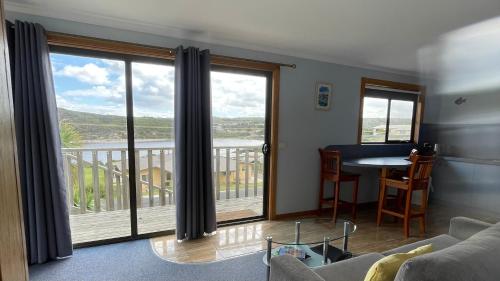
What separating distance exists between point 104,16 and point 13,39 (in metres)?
0.68

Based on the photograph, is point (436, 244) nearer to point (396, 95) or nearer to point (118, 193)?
Answer: point (396, 95)

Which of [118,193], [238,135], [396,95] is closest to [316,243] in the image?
[238,135]

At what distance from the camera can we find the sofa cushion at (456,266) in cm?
84

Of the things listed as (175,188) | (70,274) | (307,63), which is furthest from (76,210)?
(307,63)

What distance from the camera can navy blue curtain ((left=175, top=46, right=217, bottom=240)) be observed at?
2.37 m

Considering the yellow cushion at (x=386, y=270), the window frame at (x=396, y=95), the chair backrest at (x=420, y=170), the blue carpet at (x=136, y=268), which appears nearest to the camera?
the yellow cushion at (x=386, y=270)

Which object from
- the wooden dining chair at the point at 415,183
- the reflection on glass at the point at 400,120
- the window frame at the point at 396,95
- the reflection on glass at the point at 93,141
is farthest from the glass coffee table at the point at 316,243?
the reflection on glass at the point at 400,120

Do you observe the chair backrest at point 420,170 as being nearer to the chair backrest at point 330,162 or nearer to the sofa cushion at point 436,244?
the chair backrest at point 330,162

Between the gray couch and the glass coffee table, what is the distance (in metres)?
0.39

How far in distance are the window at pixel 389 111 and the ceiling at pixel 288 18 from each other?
1028 millimetres

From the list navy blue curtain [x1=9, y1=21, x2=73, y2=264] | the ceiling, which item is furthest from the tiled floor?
the ceiling

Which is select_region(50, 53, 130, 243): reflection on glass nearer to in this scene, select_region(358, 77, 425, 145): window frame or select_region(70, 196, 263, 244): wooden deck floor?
select_region(70, 196, 263, 244): wooden deck floor

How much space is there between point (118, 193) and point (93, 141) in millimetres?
827

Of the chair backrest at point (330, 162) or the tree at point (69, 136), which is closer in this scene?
the tree at point (69, 136)
